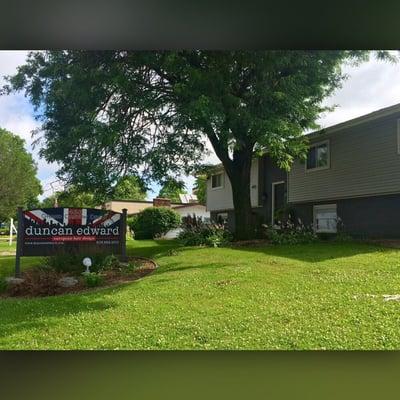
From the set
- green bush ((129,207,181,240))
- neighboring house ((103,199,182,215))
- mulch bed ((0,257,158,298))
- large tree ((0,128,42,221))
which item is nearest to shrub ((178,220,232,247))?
green bush ((129,207,181,240))

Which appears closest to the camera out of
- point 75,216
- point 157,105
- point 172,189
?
point 75,216

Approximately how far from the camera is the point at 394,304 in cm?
491

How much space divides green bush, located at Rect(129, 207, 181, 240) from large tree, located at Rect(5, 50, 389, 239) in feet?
1.95

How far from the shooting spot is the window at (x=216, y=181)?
22.8ft

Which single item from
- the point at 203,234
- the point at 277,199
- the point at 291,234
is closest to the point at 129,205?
the point at 203,234

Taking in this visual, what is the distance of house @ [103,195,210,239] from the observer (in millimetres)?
6105

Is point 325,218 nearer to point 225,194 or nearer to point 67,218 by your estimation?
point 225,194

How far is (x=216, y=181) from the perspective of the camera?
702 cm

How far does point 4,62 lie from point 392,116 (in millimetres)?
5696

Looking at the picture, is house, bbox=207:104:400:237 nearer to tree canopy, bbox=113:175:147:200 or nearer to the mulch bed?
tree canopy, bbox=113:175:147:200

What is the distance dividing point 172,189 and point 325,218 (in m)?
2.40

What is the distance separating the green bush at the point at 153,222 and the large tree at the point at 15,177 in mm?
1386
